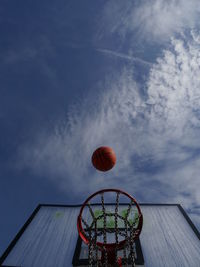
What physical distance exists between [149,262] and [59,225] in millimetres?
2692

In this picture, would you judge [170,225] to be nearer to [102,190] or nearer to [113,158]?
[102,190]

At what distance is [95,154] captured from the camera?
12.9 feet

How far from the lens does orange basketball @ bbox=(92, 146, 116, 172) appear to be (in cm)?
383

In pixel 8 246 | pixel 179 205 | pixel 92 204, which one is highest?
pixel 179 205

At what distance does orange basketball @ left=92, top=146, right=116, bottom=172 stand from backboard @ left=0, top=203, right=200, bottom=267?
2.48 m

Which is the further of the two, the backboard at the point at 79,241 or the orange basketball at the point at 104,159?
the backboard at the point at 79,241

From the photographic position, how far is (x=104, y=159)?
12.6 feet

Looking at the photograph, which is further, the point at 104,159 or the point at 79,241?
the point at 79,241

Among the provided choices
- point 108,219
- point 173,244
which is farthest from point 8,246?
point 173,244

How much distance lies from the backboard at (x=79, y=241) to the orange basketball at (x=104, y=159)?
2479mm

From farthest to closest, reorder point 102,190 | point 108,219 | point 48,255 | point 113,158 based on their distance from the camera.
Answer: point 108,219
point 48,255
point 102,190
point 113,158

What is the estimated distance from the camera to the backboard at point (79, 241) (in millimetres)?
4699

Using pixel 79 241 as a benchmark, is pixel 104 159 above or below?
below

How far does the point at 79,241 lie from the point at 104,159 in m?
2.81
